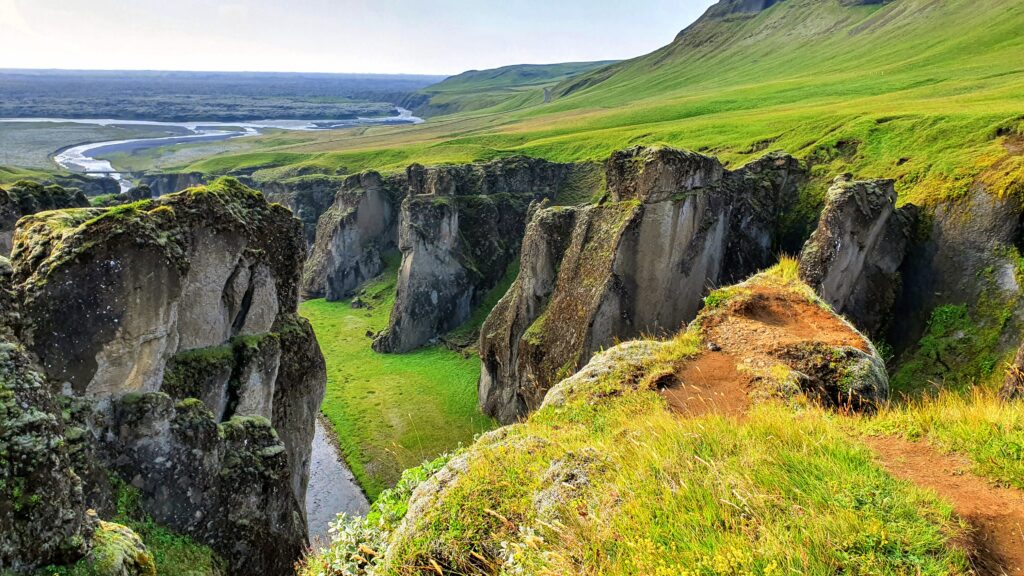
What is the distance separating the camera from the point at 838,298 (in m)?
27.1

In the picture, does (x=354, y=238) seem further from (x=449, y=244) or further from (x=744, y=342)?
(x=744, y=342)

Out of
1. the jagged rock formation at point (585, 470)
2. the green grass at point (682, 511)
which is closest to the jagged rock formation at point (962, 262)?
the jagged rock formation at point (585, 470)

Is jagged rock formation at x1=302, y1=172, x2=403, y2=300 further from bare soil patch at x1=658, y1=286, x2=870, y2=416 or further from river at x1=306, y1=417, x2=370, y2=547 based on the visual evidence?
bare soil patch at x1=658, y1=286, x2=870, y2=416

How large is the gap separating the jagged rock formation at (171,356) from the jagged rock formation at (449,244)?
3188cm

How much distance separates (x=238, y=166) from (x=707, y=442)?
13890 cm

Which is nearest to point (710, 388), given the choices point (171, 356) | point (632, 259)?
point (171, 356)

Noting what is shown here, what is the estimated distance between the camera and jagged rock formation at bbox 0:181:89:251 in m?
23.6

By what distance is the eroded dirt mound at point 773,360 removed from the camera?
12695 millimetres

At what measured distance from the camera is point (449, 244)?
5550 centimetres

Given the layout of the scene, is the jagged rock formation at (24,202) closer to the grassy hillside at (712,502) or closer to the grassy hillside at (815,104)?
the grassy hillside at (712,502)

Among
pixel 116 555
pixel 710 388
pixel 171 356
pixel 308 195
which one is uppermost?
pixel 710 388

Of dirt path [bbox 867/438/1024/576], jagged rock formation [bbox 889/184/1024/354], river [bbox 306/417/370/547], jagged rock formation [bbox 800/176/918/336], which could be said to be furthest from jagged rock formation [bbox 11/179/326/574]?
jagged rock formation [bbox 889/184/1024/354]

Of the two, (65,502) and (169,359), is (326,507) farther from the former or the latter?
(65,502)

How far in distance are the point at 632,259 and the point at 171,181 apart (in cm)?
11987
